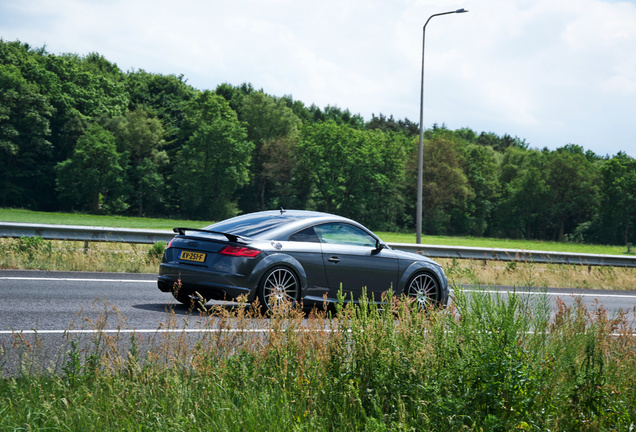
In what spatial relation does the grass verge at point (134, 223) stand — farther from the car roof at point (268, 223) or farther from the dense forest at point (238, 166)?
the car roof at point (268, 223)

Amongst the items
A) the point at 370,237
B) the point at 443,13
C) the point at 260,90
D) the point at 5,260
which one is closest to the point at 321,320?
the point at 370,237

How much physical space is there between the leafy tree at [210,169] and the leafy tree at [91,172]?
24.5ft

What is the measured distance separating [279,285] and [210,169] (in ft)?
227

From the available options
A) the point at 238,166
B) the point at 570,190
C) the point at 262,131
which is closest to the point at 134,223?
the point at 238,166

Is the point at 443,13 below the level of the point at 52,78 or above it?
below

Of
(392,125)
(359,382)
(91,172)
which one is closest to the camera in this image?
(359,382)

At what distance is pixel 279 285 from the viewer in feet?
29.6

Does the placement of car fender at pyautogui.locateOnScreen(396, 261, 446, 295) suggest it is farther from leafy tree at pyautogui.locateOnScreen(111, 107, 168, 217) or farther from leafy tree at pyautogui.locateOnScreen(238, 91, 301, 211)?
leafy tree at pyautogui.locateOnScreen(238, 91, 301, 211)

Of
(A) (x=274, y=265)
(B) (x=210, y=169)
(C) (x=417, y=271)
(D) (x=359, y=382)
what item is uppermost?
(B) (x=210, y=169)

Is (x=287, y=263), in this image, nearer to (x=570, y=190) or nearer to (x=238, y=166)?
(x=238, y=166)

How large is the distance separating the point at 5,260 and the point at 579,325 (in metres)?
12.5

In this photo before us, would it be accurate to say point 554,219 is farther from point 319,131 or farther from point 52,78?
point 52,78

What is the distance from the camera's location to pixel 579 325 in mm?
5863

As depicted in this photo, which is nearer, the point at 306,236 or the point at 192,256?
the point at 192,256
